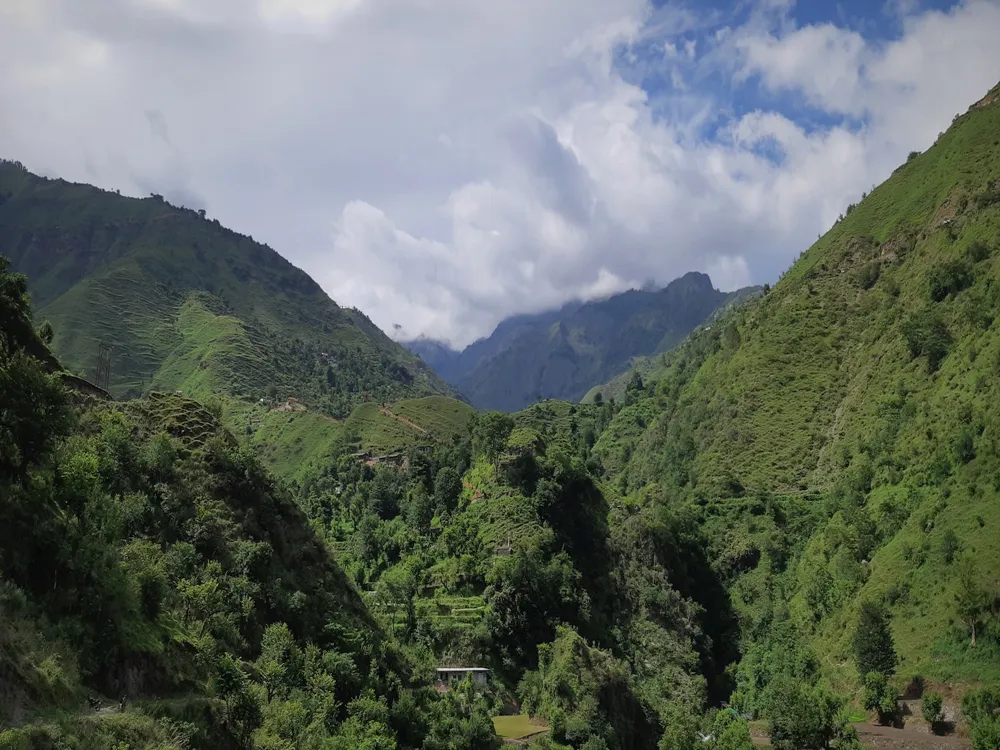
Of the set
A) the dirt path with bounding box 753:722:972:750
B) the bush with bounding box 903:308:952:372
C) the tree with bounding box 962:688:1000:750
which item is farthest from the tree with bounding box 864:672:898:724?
the bush with bounding box 903:308:952:372

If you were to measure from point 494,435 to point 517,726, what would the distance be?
4487 centimetres

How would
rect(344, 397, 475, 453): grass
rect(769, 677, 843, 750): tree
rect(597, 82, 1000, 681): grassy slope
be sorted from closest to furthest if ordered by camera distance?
rect(769, 677, 843, 750): tree → rect(597, 82, 1000, 681): grassy slope → rect(344, 397, 475, 453): grass

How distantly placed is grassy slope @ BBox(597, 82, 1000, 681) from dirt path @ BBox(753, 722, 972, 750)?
5844 millimetres

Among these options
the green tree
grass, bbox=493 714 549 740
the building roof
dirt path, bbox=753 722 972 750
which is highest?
the building roof

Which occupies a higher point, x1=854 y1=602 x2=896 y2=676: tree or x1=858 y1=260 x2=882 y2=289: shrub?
x1=858 y1=260 x2=882 y2=289: shrub

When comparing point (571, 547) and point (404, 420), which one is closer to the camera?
point (571, 547)

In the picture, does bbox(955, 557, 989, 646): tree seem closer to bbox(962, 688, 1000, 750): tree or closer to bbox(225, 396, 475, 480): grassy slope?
bbox(962, 688, 1000, 750): tree

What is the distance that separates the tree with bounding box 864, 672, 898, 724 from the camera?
7194 cm

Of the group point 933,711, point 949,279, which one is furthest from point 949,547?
point 949,279

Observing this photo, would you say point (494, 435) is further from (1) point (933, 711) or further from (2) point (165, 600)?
(2) point (165, 600)

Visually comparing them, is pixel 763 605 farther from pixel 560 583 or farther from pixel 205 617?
pixel 205 617

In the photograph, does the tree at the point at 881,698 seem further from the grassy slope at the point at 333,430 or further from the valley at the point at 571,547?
the grassy slope at the point at 333,430

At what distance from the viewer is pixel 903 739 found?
69.5 metres

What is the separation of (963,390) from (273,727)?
301 feet
